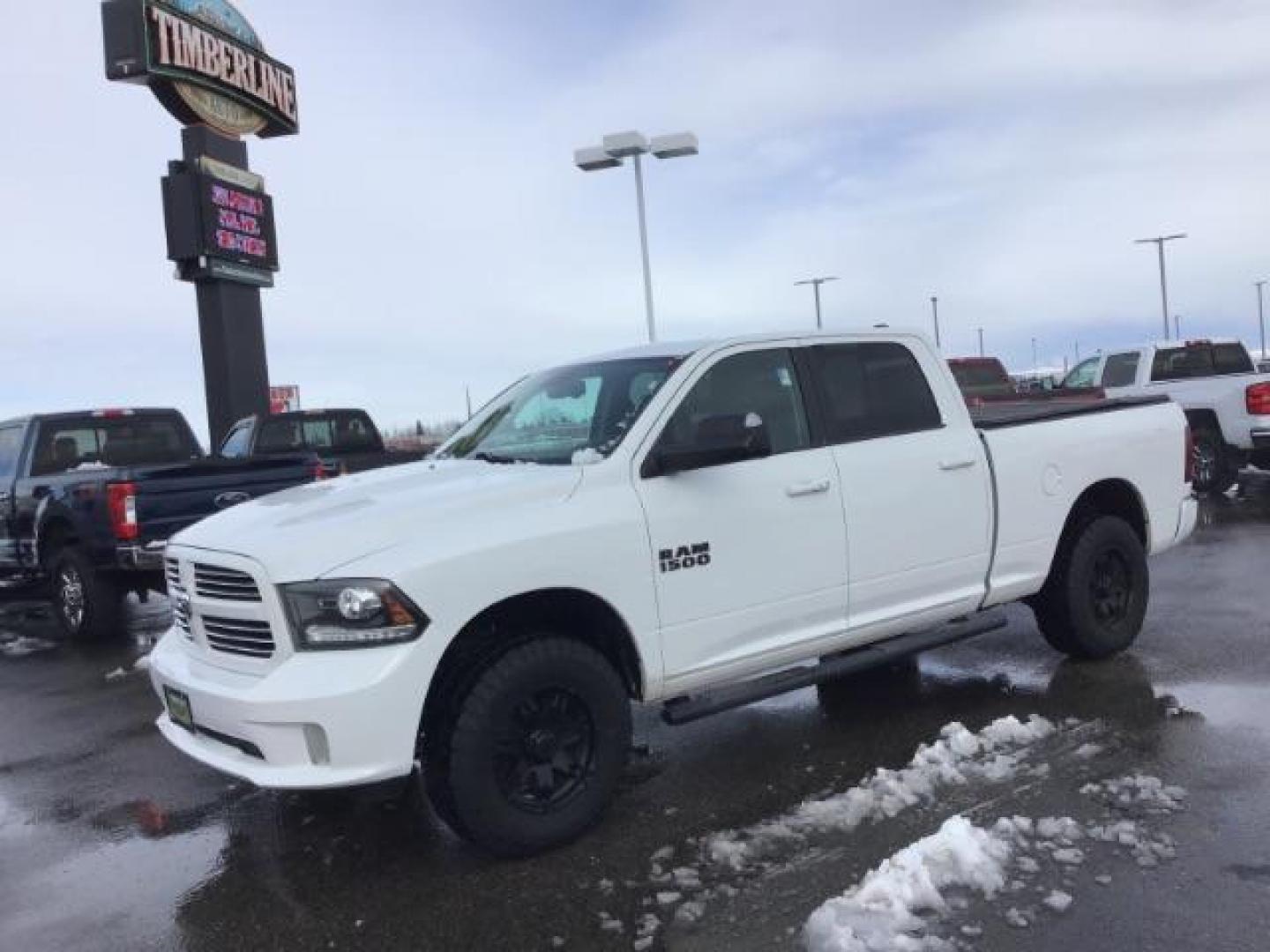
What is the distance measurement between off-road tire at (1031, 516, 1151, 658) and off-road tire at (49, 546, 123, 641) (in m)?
7.25

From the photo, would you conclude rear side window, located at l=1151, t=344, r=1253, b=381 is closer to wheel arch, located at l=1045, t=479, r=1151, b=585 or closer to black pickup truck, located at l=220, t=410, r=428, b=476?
wheel arch, located at l=1045, t=479, r=1151, b=585

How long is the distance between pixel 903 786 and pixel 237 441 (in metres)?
12.0

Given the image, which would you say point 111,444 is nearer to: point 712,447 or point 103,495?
point 103,495

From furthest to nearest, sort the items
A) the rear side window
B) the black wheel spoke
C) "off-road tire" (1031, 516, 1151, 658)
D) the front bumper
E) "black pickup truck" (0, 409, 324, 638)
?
the rear side window → "black pickup truck" (0, 409, 324, 638) → "off-road tire" (1031, 516, 1151, 658) → the black wheel spoke → the front bumper

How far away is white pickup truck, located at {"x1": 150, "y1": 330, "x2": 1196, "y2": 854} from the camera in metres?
3.72

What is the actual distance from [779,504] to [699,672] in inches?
31.4

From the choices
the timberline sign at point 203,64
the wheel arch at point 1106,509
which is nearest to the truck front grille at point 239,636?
the wheel arch at point 1106,509

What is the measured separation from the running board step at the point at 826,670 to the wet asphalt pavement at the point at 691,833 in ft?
1.32

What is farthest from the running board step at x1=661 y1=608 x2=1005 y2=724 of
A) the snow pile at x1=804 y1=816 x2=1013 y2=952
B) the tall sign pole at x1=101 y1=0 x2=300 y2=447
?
the tall sign pole at x1=101 y1=0 x2=300 y2=447

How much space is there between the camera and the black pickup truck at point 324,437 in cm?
1360

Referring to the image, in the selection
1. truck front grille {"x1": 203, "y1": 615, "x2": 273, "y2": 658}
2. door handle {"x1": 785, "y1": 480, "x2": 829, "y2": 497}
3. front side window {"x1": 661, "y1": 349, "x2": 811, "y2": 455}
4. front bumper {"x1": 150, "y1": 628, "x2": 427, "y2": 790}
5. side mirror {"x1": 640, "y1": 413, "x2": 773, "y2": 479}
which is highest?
front side window {"x1": 661, "y1": 349, "x2": 811, "y2": 455}

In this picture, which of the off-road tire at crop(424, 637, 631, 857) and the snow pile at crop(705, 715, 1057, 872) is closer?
the off-road tire at crop(424, 637, 631, 857)

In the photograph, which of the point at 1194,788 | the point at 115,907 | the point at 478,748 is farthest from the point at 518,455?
the point at 1194,788

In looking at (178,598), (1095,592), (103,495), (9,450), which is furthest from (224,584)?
(9,450)
